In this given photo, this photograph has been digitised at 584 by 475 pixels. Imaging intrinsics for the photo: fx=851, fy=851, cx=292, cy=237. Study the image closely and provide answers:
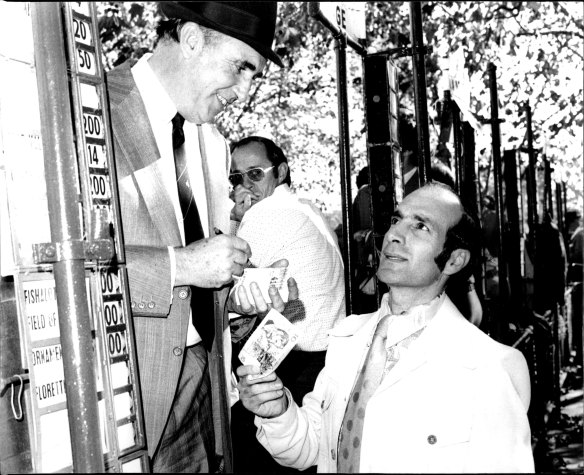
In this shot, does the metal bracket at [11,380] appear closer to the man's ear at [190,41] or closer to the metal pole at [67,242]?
the metal pole at [67,242]

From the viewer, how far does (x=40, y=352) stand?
6.48 ft

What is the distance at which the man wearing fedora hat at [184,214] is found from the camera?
2516 millimetres

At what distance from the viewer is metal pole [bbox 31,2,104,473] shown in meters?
1.58

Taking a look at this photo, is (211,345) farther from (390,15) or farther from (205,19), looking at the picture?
(390,15)

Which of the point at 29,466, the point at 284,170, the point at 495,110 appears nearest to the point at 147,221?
the point at 29,466

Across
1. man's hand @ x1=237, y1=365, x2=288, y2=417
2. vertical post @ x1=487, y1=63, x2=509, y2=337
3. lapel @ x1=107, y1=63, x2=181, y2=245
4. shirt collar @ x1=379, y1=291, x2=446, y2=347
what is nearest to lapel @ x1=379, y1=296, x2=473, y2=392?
shirt collar @ x1=379, y1=291, x2=446, y2=347

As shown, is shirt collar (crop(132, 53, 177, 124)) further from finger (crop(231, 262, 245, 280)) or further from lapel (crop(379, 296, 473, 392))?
lapel (crop(379, 296, 473, 392))

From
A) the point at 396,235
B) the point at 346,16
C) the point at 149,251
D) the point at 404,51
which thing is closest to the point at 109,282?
the point at 149,251

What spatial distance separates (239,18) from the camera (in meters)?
2.73

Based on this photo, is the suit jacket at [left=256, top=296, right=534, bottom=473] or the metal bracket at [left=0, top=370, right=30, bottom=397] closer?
the metal bracket at [left=0, top=370, right=30, bottom=397]

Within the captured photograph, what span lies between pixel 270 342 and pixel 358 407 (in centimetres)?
56

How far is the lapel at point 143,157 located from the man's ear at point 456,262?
1075 millimetres

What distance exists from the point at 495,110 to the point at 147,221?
4.96 m

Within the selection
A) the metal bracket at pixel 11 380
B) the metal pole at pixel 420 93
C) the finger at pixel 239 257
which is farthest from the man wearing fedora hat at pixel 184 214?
the metal pole at pixel 420 93
